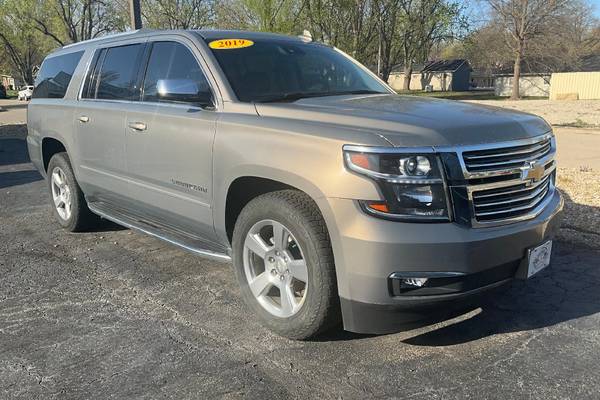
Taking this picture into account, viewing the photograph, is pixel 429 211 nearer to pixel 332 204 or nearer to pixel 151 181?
pixel 332 204

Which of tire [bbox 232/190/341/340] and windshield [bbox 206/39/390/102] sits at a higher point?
windshield [bbox 206/39/390/102]

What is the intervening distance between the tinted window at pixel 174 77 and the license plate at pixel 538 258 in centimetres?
227

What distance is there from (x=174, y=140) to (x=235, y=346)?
1.53 meters

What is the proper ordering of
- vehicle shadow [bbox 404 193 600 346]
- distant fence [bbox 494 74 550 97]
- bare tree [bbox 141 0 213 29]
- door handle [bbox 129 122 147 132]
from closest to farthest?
1. vehicle shadow [bbox 404 193 600 346]
2. door handle [bbox 129 122 147 132]
3. bare tree [bbox 141 0 213 29]
4. distant fence [bbox 494 74 550 97]

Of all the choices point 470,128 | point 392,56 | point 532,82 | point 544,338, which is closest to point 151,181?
point 470,128

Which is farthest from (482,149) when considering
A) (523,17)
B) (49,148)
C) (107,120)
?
(523,17)

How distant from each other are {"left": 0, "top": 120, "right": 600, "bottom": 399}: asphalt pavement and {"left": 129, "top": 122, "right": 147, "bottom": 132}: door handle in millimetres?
1220

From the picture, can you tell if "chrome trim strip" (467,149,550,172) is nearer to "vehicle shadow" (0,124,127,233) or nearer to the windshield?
the windshield

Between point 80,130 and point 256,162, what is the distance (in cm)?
258

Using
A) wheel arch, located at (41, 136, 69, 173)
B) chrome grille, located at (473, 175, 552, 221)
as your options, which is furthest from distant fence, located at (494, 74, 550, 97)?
chrome grille, located at (473, 175, 552, 221)

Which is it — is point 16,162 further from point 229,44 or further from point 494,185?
point 494,185

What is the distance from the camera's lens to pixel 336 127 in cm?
304

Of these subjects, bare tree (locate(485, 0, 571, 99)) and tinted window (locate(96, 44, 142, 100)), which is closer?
tinted window (locate(96, 44, 142, 100))

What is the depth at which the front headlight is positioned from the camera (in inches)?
109
